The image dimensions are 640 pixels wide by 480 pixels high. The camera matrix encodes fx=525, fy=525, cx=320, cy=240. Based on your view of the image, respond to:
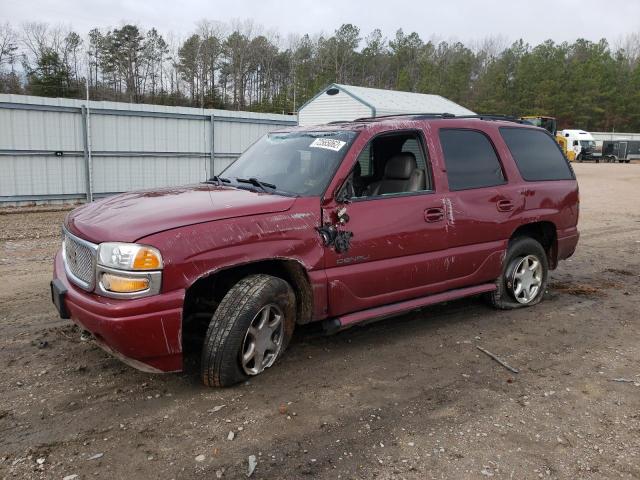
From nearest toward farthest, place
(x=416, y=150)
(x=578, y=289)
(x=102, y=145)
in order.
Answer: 1. (x=416, y=150)
2. (x=578, y=289)
3. (x=102, y=145)

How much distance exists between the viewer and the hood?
3.24 m

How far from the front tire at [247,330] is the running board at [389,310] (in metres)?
0.35

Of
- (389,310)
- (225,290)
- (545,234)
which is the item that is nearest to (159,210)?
(225,290)

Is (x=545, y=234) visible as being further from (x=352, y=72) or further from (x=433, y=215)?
(x=352, y=72)

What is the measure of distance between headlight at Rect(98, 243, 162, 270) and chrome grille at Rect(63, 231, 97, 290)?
0.68ft

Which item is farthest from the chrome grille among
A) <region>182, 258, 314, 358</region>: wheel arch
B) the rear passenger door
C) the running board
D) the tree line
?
the tree line

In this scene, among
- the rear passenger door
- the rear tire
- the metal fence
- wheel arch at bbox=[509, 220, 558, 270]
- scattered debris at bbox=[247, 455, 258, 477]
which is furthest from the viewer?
the metal fence

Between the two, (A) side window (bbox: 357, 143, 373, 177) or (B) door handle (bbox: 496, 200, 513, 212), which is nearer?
(A) side window (bbox: 357, 143, 373, 177)

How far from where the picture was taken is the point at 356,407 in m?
3.40

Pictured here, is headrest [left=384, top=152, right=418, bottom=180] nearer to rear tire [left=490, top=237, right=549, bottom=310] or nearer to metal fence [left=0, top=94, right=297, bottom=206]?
rear tire [left=490, top=237, right=549, bottom=310]

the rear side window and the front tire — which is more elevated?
the rear side window

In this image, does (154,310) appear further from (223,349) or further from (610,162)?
(610,162)

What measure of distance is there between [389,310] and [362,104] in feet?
68.0

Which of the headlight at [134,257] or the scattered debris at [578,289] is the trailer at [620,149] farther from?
the headlight at [134,257]
